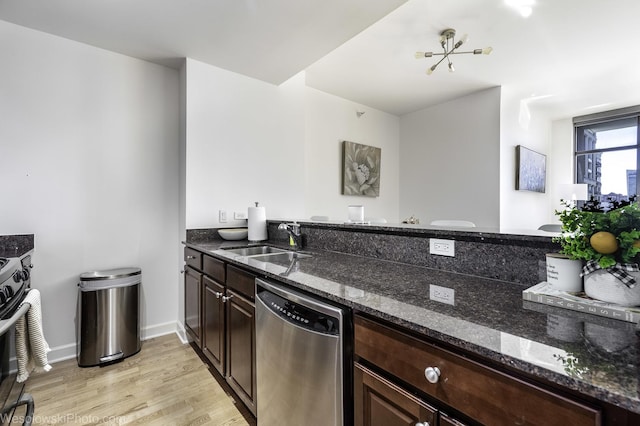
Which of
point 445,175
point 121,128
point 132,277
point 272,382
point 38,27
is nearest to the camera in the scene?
point 272,382

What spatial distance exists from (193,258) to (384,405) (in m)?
1.93

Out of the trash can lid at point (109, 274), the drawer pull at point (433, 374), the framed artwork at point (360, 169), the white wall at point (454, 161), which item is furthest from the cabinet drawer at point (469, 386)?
the white wall at point (454, 161)

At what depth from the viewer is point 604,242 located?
797mm

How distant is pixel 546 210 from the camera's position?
202 inches

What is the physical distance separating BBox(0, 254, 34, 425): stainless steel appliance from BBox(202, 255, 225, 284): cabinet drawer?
86cm

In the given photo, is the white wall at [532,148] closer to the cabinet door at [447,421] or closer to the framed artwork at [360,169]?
the framed artwork at [360,169]

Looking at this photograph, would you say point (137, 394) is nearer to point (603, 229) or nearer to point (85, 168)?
point (85, 168)

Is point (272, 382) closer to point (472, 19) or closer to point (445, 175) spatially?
point (472, 19)

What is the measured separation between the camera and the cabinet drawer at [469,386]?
0.56 metres

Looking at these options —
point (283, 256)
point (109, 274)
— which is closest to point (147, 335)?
point (109, 274)

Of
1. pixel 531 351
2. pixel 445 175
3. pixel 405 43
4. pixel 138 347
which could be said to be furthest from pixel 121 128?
pixel 445 175

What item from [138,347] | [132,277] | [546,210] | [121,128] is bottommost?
[138,347]

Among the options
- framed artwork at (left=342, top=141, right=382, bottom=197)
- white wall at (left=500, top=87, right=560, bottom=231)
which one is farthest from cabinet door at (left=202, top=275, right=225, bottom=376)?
white wall at (left=500, top=87, right=560, bottom=231)

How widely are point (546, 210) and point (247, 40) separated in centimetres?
549
